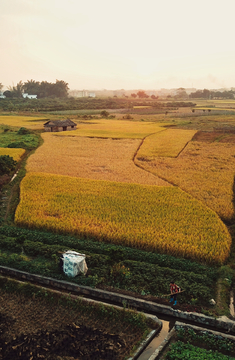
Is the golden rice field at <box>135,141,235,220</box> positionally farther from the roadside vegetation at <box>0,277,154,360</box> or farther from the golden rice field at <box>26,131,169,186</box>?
the roadside vegetation at <box>0,277,154,360</box>

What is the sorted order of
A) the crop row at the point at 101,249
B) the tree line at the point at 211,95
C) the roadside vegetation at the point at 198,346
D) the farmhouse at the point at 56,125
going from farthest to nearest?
the tree line at the point at 211,95
the farmhouse at the point at 56,125
the crop row at the point at 101,249
the roadside vegetation at the point at 198,346

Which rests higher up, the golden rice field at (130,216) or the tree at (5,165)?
the tree at (5,165)

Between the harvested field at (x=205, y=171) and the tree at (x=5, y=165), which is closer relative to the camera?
the harvested field at (x=205, y=171)

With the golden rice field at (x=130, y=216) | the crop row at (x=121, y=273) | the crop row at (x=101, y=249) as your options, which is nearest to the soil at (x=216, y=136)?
the golden rice field at (x=130, y=216)

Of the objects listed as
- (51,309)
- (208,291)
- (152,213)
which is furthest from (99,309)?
(152,213)

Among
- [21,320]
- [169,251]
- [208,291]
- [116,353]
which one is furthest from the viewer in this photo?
[169,251]

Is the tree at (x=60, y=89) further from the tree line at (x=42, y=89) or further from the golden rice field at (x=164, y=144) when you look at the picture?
the golden rice field at (x=164, y=144)

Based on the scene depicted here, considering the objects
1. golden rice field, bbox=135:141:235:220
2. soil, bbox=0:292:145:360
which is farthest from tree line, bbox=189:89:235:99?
soil, bbox=0:292:145:360

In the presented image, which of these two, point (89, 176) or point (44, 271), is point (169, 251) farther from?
point (89, 176)
